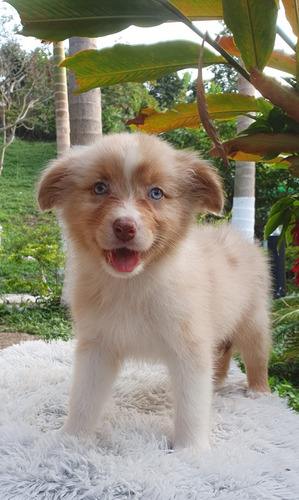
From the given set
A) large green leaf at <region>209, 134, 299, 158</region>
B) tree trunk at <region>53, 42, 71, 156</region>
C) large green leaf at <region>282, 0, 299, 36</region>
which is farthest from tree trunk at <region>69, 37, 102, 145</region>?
large green leaf at <region>209, 134, 299, 158</region>

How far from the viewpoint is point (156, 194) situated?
5.82 feet

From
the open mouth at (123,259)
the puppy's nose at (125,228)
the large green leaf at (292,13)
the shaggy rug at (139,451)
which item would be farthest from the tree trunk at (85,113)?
the large green leaf at (292,13)

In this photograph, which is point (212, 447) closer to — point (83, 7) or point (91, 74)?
point (91, 74)

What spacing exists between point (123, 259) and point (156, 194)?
28 cm

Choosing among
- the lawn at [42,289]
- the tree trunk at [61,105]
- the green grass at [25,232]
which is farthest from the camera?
the green grass at [25,232]

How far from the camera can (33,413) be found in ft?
7.56

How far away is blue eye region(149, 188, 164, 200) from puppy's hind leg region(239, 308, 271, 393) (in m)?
1.15

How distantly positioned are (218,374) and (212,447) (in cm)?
90

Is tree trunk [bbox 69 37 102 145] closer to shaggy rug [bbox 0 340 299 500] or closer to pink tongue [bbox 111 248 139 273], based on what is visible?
shaggy rug [bbox 0 340 299 500]

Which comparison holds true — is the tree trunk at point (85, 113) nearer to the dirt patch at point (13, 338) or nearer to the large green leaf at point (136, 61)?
the dirt patch at point (13, 338)

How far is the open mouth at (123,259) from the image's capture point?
166cm

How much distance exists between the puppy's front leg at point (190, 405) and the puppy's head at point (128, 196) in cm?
47

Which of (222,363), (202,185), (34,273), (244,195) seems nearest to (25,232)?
(34,273)

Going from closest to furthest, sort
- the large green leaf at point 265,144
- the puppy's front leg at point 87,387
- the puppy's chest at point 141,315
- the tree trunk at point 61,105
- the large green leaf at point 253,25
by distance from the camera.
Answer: the large green leaf at point 253,25 < the large green leaf at point 265,144 < the puppy's chest at point 141,315 < the puppy's front leg at point 87,387 < the tree trunk at point 61,105
